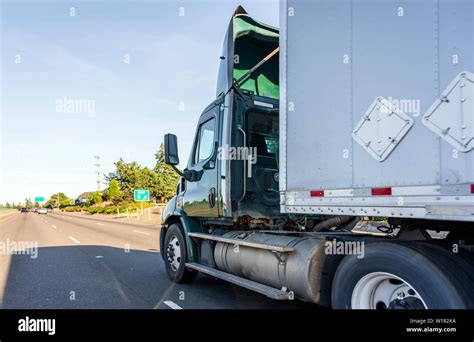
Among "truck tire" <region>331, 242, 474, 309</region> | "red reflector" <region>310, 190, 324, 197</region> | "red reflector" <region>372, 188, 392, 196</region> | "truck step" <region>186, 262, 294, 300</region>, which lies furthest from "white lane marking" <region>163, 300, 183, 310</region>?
"red reflector" <region>372, 188, 392, 196</region>

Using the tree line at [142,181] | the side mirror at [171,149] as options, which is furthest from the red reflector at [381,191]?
the tree line at [142,181]

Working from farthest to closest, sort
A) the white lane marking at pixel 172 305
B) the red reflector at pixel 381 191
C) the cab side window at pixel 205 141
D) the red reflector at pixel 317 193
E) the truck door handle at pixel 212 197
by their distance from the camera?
the cab side window at pixel 205 141
the truck door handle at pixel 212 197
the white lane marking at pixel 172 305
the red reflector at pixel 317 193
the red reflector at pixel 381 191

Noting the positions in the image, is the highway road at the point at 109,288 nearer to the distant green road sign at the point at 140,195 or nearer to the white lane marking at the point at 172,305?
the white lane marking at the point at 172,305

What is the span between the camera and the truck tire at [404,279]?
7.71 feet

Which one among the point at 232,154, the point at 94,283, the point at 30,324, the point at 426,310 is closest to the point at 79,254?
the point at 94,283

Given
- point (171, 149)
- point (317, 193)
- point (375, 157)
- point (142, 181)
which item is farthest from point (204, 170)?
point (142, 181)

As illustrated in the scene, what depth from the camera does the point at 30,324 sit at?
2.89 m

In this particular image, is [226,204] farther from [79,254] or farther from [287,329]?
[79,254]

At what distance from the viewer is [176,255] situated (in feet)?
20.4

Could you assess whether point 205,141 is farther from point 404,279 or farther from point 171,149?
point 404,279

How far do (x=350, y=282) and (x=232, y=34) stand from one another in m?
3.74

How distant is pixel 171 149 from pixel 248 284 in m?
2.36

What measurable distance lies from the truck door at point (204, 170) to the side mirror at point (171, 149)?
0.53 meters

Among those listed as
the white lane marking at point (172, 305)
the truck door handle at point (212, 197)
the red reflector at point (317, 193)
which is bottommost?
the white lane marking at point (172, 305)
